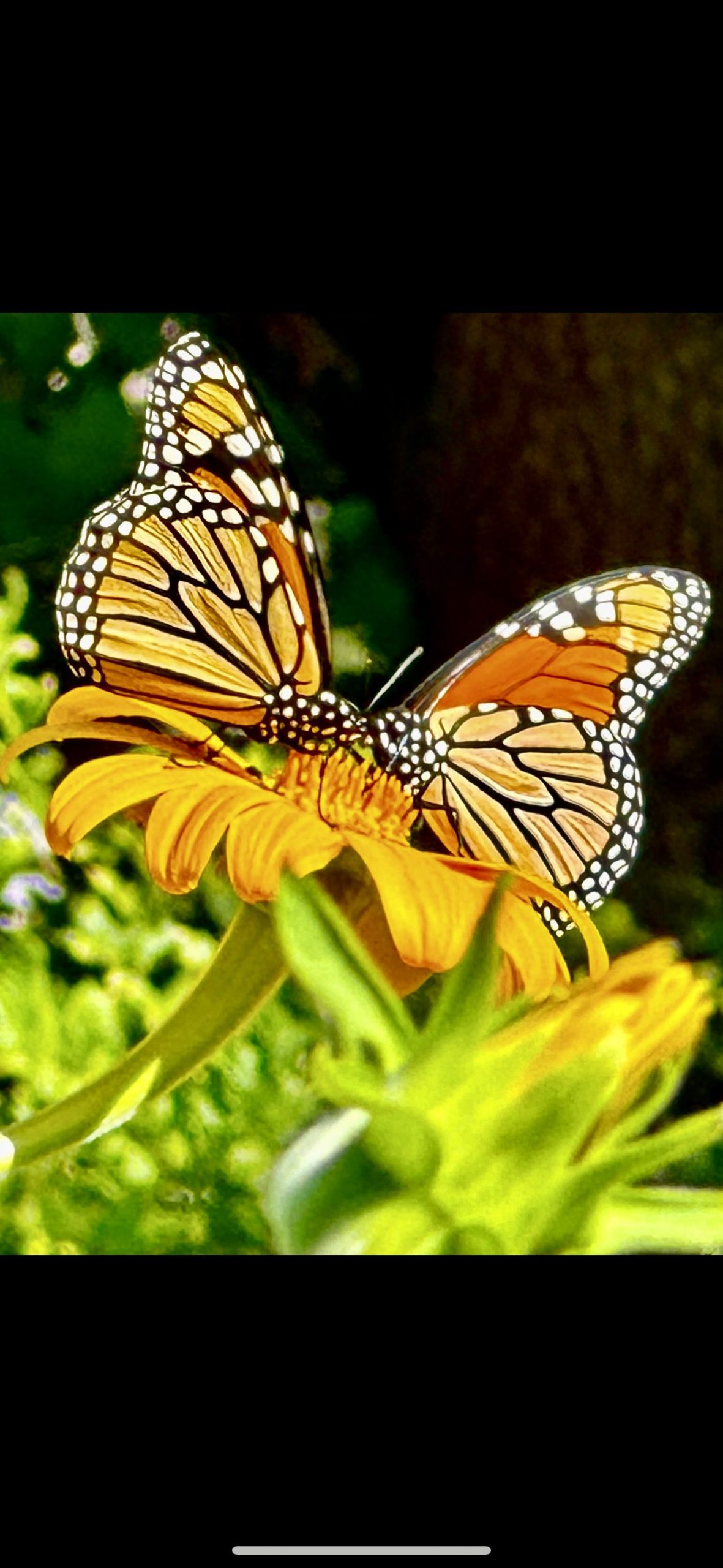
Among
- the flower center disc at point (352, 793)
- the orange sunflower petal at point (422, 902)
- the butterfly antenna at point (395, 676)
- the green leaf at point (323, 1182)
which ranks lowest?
the green leaf at point (323, 1182)

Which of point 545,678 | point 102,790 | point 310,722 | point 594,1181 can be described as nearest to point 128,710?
point 102,790

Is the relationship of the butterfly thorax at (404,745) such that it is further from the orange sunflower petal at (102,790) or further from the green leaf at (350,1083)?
the green leaf at (350,1083)

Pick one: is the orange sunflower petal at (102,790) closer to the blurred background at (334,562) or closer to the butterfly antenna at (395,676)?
the blurred background at (334,562)

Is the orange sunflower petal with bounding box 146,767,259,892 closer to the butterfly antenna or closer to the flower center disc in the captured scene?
the flower center disc

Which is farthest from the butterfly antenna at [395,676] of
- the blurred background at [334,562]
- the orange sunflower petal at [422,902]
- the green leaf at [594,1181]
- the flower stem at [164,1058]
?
the green leaf at [594,1181]

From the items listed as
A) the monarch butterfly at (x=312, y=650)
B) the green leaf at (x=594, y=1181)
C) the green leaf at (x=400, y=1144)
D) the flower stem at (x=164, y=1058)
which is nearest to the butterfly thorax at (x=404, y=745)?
the monarch butterfly at (x=312, y=650)

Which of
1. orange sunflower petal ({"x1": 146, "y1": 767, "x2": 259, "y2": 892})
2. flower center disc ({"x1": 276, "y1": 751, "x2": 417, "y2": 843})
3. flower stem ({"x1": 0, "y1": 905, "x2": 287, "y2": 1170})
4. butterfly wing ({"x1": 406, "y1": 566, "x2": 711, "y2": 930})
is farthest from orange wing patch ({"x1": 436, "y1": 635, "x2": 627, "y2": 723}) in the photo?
flower stem ({"x1": 0, "y1": 905, "x2": 287, "y2": 1170})

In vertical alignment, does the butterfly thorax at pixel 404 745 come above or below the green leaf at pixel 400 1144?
above
